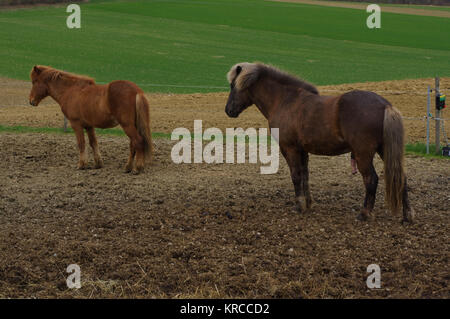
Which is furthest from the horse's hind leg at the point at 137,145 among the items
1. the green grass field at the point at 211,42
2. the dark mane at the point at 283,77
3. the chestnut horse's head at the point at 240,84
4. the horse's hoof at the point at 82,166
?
the green grass field at the point at 211,42

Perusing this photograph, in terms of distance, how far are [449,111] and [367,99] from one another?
423 inches

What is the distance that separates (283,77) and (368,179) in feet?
6.20

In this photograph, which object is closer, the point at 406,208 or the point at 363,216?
the point at 406,208

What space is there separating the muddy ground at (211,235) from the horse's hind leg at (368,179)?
15 cm

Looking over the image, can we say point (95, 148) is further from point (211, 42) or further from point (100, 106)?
point (211, 42)

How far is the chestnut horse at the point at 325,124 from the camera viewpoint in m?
7.05

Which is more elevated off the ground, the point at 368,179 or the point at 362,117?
the point at 362,117

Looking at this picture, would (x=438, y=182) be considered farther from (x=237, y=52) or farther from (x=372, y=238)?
(x=237, y=52)

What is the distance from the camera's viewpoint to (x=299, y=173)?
7.95 m

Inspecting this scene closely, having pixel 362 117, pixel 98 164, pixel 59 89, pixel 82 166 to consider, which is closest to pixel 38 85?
pixel 59 89

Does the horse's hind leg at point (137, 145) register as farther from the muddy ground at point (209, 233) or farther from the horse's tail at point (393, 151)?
the horse's tail at point (393, 151)

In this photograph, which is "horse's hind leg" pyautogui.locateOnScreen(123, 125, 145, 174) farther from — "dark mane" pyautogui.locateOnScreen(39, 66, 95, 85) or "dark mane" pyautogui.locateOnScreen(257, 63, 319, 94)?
"dark mane" pyautogui.locateOnScreen(257, 63, 319, 94)

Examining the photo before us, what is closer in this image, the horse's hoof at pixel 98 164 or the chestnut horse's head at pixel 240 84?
the chestnut horse's head at pixel 240 84
